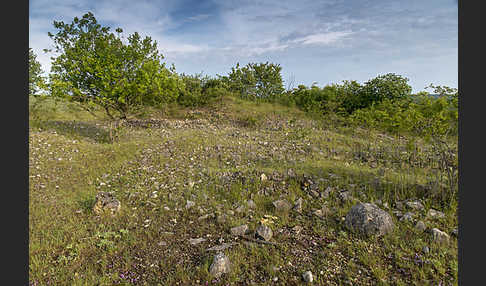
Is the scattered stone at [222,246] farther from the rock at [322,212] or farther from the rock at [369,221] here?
the rock at [369,221]

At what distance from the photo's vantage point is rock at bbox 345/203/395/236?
375cm

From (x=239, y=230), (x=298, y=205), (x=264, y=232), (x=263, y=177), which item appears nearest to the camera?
(x=264, y=232)

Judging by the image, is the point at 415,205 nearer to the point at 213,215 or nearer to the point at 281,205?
the point at 281,205

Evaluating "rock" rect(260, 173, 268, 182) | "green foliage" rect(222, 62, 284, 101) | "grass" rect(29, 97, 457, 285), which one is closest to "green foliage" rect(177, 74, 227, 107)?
"green foliage" rect(222, 62, 284, 101)

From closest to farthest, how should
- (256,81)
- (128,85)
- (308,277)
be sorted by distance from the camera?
(308,277) < (128,85) < (256,81)

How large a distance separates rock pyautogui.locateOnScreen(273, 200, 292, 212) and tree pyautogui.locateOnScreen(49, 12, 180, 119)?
7.87m

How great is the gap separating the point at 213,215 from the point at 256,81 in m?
27.5

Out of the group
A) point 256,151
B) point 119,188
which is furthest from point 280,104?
point 119,188

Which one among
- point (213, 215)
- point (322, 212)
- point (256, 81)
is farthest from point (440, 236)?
point (256, 81)

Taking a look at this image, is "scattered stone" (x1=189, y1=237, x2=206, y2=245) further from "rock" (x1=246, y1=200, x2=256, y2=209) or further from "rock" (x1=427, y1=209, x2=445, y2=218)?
"rock" (x1=427, y1=209, x2=445, y2=218)

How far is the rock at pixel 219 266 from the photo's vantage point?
3005 millimetres

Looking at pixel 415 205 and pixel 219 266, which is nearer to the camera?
pixel 219 266

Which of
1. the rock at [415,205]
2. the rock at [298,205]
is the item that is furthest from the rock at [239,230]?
the rock at [415,205]

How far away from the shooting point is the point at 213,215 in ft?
15.4
